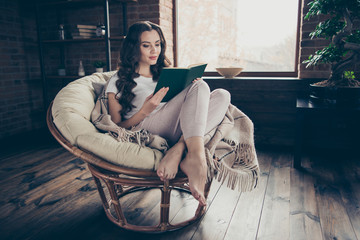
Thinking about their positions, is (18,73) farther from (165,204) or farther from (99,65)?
(165,204)

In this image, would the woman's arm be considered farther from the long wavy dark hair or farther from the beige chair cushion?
the beige chair cushion

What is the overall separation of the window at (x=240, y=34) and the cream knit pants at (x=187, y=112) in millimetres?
1624

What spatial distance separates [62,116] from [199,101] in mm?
657

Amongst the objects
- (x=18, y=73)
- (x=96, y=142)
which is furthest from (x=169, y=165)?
(x=18, y=73)

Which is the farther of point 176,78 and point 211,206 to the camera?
point 211,206

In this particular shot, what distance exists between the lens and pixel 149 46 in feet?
5.67

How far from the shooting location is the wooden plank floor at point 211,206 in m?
1.42

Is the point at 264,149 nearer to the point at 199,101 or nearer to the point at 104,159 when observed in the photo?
the point at 199,101

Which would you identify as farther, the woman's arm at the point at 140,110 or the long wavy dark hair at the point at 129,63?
the long wavy dark hair at the point at 129,63

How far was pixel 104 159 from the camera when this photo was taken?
1.27m

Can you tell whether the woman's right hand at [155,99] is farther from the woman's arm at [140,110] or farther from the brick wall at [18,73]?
the brick wall at [18,73]

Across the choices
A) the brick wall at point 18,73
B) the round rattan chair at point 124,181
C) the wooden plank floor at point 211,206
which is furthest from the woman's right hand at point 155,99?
the brick wall at point 18,73

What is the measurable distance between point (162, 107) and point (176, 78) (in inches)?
8.7

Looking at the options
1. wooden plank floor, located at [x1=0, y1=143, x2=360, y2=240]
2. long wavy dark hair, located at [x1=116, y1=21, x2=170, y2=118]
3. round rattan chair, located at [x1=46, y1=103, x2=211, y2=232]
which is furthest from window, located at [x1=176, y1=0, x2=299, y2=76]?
round rattan chair, located at [x1=46, y1=103, x2=211, y2=232]
